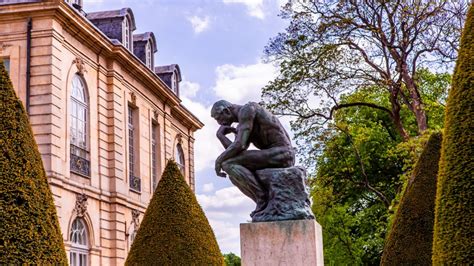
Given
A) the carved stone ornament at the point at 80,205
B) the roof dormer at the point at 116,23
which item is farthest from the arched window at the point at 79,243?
the roof dormer at the point at 116,23

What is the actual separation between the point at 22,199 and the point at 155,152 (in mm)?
23849

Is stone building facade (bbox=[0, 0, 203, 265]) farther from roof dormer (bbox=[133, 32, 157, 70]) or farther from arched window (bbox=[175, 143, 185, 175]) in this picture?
arched window (bbox=[175, 143, 185, 175])

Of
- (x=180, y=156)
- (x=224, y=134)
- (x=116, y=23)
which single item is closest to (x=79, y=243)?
(x=116, y=23)

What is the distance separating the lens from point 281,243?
9594mm

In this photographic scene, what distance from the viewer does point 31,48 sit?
22000 millimetres

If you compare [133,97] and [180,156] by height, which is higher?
[133,97]

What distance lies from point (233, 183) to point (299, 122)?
1427 centimetres

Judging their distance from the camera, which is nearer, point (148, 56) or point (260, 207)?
point (260, 207)

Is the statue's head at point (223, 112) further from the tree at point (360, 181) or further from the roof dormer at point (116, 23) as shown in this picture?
the roof dormer at point (116, 23)

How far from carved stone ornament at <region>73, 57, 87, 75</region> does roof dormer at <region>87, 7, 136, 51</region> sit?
4.61m

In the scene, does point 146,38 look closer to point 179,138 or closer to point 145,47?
point 145,47

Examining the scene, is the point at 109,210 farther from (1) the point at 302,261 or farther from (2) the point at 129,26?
(1) the point at 302,261

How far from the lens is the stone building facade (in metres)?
21.7

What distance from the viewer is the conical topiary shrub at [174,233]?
1363cm
